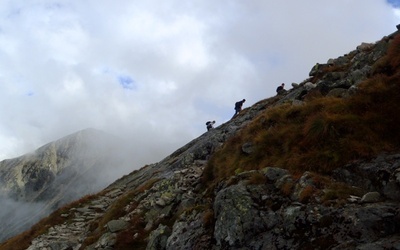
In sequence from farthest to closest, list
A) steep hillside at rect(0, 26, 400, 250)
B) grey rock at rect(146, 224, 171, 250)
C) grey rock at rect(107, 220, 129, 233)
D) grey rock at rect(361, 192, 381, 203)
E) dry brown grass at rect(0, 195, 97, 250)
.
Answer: dry brown grass at rect(0, 195, 97, 250), grey rock at rect(107, 220, 129, 233), grey rock at rect(146, 224, 171, 250), grey rock at rect(361, 192, 381, 203), steep hillside at rect(0, 26, 400, 250)

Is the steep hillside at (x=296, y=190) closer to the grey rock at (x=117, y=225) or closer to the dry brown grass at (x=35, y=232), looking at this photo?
the grey rock at (x=117, y=225)

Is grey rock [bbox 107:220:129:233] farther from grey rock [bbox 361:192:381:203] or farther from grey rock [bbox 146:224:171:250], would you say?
grey rock [bbox 361:192:381:203]

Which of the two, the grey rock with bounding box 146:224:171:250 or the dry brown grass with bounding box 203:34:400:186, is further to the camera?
the grey rock with bounding box 146:224:171:250

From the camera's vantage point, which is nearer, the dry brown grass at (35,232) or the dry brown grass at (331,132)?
the dry brown grass at (331,132)

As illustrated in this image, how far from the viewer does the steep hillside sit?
38.4 ft

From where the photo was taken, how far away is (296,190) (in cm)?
1416

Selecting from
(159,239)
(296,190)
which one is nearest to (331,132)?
(296,190)

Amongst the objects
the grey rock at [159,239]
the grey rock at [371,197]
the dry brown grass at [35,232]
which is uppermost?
the dry brown grass at [35,232]

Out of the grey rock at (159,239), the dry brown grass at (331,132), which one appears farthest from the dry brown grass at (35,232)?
the dry brown grass at (331,132)

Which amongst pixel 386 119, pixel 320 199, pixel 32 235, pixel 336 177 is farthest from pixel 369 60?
pixel 32 235

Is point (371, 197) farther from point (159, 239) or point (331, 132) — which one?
point (159, 239)

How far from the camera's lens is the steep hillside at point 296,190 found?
1171 cm

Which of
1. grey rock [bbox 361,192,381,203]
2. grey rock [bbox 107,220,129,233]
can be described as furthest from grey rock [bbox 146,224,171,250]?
grey rock [bbox 361,192,381,203]

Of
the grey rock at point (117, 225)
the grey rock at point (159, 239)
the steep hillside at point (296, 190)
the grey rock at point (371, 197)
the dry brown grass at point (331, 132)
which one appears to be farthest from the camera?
the grey rock at point (117, 225)
